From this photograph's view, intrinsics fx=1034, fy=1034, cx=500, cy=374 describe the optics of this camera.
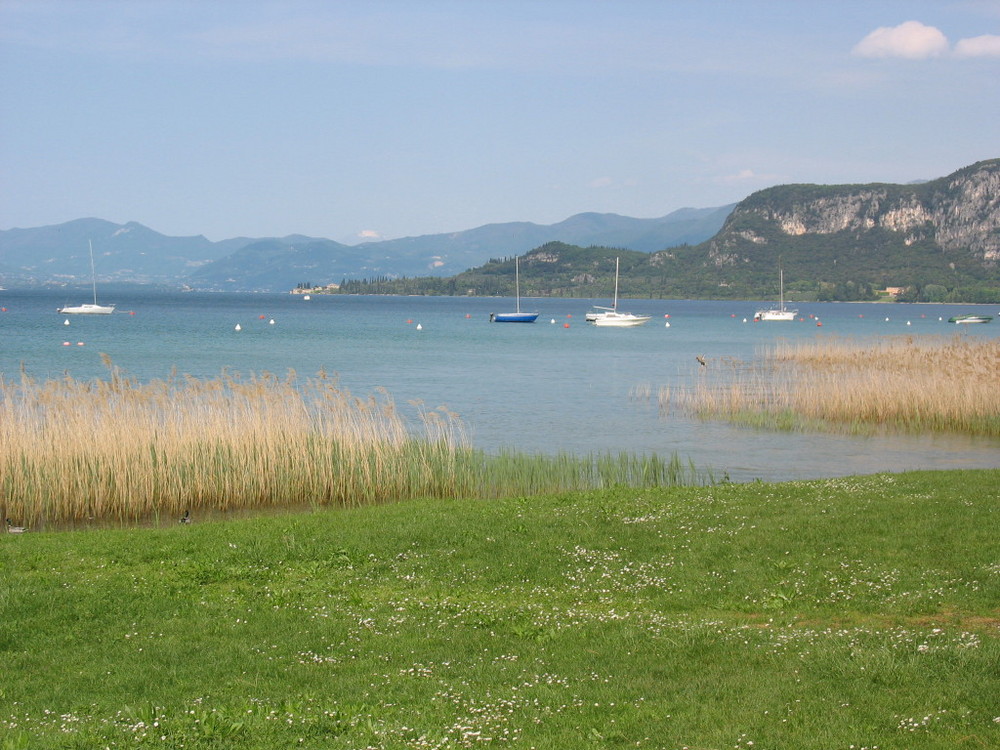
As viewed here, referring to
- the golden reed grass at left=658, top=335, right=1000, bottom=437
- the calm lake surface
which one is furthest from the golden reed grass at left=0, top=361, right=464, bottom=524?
the golden reed grass at left=658, top=335, right=1000, bottom=437

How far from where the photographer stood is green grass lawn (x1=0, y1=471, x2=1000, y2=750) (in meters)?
7.14

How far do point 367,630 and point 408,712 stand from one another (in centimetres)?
255

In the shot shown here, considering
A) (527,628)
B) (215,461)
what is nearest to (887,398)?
(215,461)

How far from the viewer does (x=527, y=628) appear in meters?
9.74

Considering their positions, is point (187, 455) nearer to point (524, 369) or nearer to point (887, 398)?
point (887, 398)

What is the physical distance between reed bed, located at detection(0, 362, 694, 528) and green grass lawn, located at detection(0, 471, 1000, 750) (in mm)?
3382

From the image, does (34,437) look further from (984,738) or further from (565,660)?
(984,738)

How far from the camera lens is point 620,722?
7.18 m

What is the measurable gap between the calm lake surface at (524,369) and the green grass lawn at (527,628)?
29.5 feet

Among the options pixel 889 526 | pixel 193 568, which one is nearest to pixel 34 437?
pixel 193 568

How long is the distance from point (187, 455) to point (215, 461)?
1.88 ft

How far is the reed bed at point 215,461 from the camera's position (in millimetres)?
18266

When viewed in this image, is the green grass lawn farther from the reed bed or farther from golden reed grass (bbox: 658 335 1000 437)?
golden reed grass (bbox: 658 335 1000 437)

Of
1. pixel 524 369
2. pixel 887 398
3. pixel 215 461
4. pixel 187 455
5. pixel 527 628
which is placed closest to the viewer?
pixel 527 628
